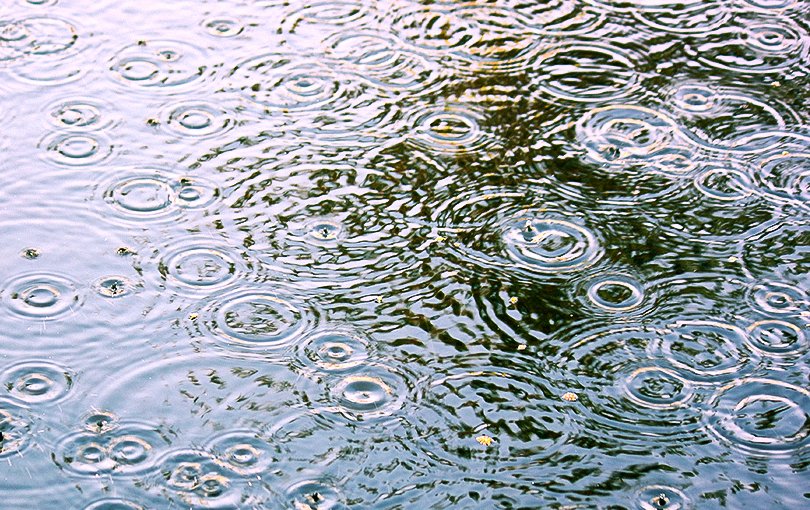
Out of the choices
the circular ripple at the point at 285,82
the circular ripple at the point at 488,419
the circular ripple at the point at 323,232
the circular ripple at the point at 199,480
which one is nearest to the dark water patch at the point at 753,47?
the circular ripple at the point at 285,82

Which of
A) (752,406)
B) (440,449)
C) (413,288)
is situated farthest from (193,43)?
(752,406)

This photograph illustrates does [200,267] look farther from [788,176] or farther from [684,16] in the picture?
[684,16]

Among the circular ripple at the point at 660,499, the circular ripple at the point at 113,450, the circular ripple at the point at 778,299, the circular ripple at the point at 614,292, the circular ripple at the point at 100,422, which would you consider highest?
the circular ripple at the point at 614,292

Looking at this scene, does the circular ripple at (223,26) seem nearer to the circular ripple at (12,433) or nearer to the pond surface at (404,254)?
the pond surface at (404,254)

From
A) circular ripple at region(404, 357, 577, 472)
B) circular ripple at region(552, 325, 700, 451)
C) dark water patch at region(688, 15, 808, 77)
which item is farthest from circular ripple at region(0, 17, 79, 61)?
dark water patch at region(688, 15, 808, 77)

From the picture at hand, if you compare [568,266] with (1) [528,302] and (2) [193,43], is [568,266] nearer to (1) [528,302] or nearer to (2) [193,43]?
(1) [528,302]
